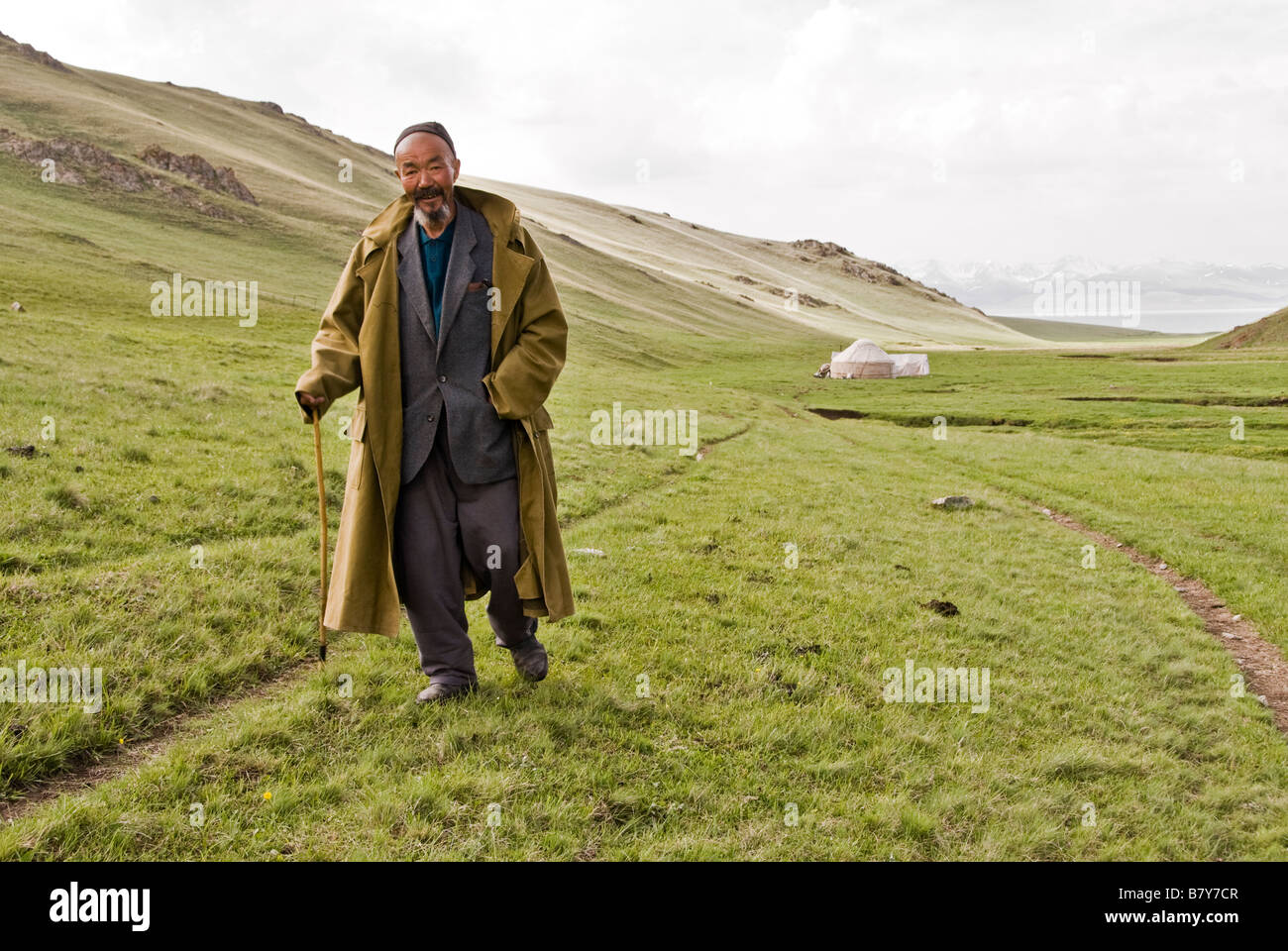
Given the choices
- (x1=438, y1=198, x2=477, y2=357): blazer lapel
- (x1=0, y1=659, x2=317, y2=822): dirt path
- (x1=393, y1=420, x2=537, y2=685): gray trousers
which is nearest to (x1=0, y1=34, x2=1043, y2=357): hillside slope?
(x1=0, y1=659, x2=317, y2=822): dirt path

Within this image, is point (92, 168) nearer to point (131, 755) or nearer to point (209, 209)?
point (209, 209)

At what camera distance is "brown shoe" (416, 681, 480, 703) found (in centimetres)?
605

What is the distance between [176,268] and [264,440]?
4453 centimetres

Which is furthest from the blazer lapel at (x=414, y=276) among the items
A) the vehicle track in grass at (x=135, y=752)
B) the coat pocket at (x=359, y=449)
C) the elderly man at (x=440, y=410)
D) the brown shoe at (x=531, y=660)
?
the vehicle track in grass at (x=135, y=752)

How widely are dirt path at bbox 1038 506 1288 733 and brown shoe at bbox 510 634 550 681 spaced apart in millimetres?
7494

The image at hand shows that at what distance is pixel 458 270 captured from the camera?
5.91 metres

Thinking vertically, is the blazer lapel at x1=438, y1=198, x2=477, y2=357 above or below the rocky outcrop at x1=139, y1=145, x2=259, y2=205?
below

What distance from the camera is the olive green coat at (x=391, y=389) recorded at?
5.77 m

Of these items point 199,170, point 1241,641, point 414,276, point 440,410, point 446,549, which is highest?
point 199,170

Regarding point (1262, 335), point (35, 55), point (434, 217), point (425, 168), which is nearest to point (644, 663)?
point (434, 217)

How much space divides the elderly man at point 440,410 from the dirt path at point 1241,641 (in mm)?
8055

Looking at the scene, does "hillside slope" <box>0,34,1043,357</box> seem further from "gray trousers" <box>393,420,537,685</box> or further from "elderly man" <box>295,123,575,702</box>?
"gray trousers" <box>393,420,537,685</box>

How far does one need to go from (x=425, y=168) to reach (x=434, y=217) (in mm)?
353
